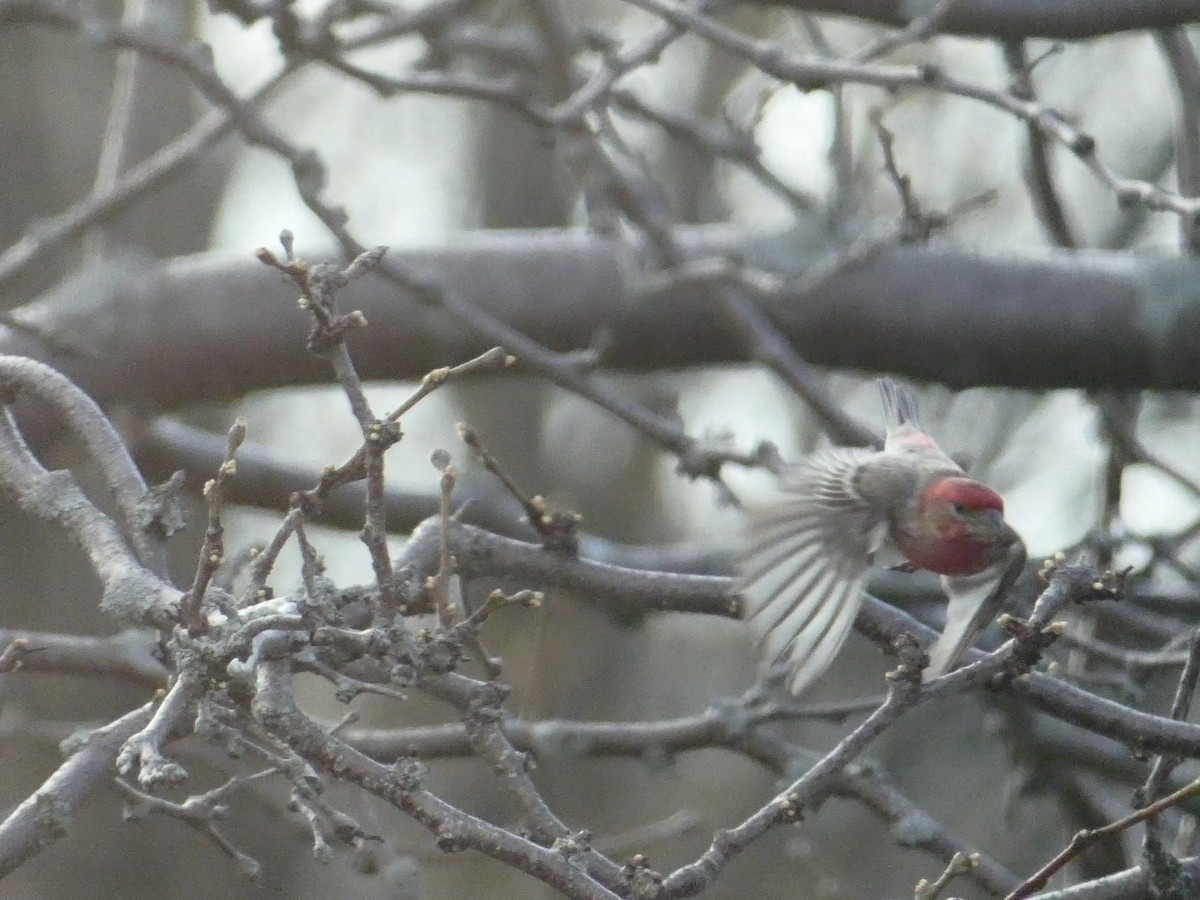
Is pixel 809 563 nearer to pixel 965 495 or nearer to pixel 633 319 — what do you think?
pixel 965 495

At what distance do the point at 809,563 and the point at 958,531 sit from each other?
268 mm

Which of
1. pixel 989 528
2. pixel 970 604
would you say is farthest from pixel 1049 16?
pixel 970 604

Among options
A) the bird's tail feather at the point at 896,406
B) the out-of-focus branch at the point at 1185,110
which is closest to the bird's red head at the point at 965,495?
the bird's tail feather at the point at 896,406

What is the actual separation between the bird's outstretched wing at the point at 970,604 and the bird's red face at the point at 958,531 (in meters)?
0.02

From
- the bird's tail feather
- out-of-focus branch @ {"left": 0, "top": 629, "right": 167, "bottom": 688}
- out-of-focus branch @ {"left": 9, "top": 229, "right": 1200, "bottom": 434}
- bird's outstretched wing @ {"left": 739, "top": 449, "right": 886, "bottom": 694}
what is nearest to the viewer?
bird's outstretched wing @ {"left": 739, "top": 449, "right": 886, "bottom": 694}

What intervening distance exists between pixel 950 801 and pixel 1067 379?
255 cm

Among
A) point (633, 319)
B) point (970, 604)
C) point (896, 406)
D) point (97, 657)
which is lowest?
point (970, 604)

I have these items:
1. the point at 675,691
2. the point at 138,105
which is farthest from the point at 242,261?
the point at 675,691

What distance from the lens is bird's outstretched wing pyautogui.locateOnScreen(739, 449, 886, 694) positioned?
2346 millimetres

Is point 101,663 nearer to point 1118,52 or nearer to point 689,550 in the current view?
point 689,550

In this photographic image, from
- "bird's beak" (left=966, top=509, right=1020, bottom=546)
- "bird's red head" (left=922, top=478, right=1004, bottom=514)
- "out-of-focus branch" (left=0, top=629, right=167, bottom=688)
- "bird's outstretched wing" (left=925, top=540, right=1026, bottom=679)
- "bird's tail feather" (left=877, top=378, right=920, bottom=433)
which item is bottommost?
"bird's outstretched wing" (left=925, top=540, right=1026, bottom=679)

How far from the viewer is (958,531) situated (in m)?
2.62

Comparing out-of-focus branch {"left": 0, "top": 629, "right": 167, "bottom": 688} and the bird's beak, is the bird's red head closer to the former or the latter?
the bird's beak

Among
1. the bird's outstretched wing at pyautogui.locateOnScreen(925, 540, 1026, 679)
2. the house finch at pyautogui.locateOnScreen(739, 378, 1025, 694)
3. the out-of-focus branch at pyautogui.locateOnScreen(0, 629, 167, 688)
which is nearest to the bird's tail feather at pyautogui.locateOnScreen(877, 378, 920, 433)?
the house finch at pyautogui.locateOnScreen(739, 378, 1025, 694)
